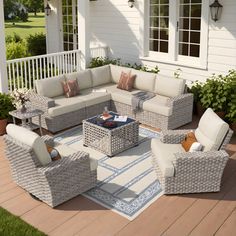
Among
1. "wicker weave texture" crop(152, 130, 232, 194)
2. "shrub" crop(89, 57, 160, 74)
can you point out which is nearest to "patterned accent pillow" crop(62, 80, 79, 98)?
"shrub" crop(89, 57, 160, 74)

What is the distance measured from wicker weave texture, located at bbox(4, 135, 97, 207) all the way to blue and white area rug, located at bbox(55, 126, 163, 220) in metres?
0.31

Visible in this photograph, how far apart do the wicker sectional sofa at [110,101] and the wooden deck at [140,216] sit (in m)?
2.34

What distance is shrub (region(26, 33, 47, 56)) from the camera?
14453 millimetres

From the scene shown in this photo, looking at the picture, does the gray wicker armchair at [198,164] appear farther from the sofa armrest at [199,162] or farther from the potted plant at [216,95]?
the potted plant at [216,95]

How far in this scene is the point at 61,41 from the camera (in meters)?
13.0

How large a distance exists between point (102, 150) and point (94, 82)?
2778 mm

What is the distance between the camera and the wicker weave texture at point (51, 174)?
15.1ft

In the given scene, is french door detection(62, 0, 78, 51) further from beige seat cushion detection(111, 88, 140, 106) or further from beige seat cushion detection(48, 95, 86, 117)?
beige seat cushion detection(48, 95, 86, 117)

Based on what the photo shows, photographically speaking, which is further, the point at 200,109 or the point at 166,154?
the point at 200,109

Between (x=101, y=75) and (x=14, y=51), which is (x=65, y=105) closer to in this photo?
(x=101, y=75)

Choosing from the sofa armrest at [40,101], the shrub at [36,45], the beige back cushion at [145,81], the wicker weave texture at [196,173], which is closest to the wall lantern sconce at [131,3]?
the beige back cushion at [145,81]

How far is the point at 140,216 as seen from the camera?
181 inches

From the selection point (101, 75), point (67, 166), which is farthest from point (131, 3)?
point (67, 166)

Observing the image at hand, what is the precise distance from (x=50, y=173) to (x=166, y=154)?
5.38ft
